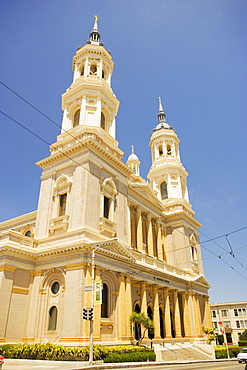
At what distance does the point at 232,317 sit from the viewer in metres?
81.3

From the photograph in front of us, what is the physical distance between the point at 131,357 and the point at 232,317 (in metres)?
69.4

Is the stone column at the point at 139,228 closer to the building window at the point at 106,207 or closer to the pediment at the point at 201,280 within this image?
the building window at the point at 106,207

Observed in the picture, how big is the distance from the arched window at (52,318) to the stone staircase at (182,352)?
28.9ft

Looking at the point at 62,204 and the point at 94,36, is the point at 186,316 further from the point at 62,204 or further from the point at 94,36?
the point at 94,36

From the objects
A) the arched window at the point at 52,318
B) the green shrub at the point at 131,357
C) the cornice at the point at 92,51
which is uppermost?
the cornice at the point at 92,51

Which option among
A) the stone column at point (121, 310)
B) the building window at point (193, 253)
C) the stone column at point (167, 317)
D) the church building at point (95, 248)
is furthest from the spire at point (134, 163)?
the stone column at point (121, 310)

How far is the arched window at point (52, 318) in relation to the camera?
2459 centimetres

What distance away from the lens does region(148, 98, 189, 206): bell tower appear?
50031 millimetres

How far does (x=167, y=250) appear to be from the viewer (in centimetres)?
4388

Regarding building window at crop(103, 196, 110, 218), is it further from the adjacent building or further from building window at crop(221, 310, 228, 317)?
building window at crop(221, 310, 228, 317)

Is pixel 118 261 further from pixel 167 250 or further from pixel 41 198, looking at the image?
pixel 167 250

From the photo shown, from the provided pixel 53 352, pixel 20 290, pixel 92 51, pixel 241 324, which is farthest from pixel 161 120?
pixel 241 324

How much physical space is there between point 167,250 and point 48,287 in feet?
72.0

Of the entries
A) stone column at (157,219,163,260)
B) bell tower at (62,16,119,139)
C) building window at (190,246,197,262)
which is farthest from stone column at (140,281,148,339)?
bell tower at (62,16,119,139)
